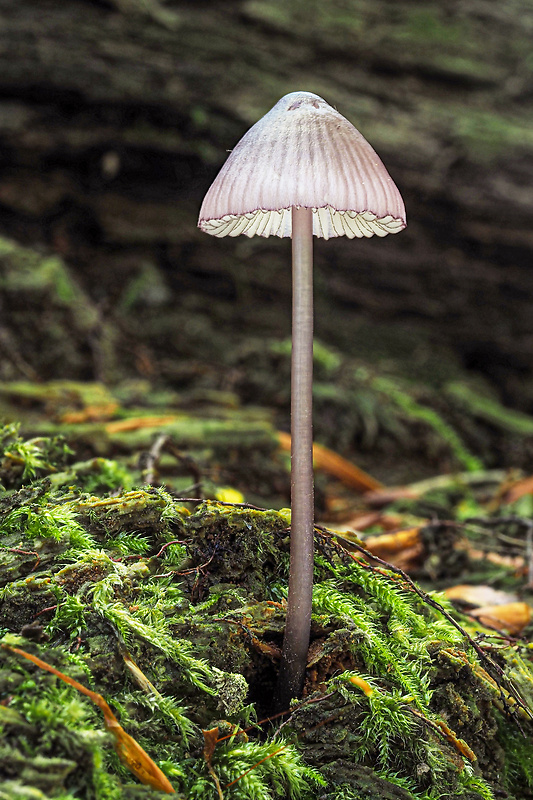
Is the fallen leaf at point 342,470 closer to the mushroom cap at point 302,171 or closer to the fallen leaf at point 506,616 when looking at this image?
the fallen leaf at point 506,616

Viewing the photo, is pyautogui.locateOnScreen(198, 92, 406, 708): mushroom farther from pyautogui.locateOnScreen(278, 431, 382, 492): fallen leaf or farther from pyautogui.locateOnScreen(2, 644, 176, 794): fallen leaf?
pyautogui.locateOnScreen(278, 431, 382, 492): fallen leaf

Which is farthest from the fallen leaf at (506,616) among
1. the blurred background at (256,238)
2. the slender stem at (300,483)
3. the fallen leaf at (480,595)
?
the blurred background at (256,238)

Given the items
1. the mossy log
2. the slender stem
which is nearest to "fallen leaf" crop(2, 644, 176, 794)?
the mossy log

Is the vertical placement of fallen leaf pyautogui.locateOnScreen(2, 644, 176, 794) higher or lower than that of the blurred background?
lower

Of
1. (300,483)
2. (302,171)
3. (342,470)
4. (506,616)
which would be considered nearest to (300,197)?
(302,171)

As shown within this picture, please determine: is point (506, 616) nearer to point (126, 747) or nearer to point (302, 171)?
point (126, 747)

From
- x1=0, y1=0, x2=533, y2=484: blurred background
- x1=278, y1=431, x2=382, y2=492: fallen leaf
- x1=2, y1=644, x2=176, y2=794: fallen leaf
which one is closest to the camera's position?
x1=2, y1=644, x2=176, y2=794: fallen leaf
